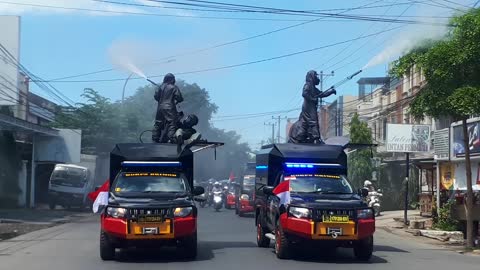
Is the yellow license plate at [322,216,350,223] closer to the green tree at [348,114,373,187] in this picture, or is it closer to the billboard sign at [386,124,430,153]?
the billboard sign at [386,124,430,153]

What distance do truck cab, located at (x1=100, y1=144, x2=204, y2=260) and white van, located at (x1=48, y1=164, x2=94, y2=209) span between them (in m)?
22.9

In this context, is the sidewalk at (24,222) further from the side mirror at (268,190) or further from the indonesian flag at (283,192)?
the indonesian flag at (283,192)

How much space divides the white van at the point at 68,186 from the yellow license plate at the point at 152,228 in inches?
990

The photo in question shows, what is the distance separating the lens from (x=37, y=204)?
40250 mm

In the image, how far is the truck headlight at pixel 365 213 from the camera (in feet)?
45.3

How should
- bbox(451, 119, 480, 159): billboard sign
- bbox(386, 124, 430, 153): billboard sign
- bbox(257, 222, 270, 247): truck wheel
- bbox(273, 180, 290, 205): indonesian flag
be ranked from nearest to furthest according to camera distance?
bbox(273, 180, 290, 205): indonesian flag
bbox(257, 222, 270, 247): truck wheel
bbox(451, 119, 480, 159): billboard sign
bbox(386, 124, 430, 153): billboard sign

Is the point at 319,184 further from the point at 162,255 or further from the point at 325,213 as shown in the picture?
the point at 162,255

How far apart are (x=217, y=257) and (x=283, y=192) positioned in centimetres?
Answer: 195

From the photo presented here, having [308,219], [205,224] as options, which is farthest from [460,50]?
[205,224]

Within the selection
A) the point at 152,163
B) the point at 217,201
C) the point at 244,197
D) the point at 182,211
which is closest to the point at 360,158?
the point at 217,201

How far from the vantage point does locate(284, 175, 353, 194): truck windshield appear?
14.9m

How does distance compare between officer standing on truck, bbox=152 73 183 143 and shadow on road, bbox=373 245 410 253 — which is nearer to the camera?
shadow on road, bbox=373 245 410 253

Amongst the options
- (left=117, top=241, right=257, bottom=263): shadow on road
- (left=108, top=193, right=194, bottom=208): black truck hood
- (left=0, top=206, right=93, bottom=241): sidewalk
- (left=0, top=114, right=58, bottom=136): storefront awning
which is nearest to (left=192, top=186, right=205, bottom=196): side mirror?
(left=108, top=193, right=194, bottom=208): black truck hood

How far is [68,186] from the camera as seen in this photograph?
1492 inches
